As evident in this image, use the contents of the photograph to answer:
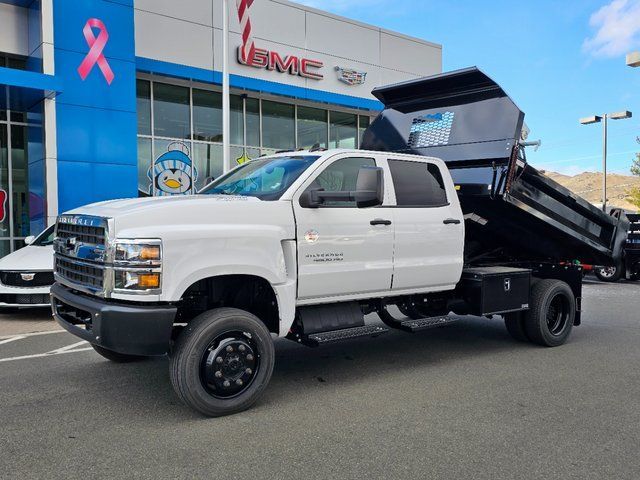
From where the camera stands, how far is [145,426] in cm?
425

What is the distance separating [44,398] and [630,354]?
627 centimetres

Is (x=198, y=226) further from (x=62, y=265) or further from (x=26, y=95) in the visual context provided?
(x=26, y=95)

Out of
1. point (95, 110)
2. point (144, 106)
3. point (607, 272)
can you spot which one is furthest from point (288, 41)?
point (607, 272)

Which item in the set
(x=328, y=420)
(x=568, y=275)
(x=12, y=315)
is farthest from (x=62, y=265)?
(x=568, y=275)

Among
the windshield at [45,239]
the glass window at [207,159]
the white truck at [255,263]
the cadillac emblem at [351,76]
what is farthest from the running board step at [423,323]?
the cadillac emblem at [351,76]

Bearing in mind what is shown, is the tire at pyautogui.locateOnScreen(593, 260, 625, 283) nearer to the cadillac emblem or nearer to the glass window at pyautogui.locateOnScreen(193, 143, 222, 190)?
the cadillac emblem

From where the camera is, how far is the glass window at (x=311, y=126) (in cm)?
2009

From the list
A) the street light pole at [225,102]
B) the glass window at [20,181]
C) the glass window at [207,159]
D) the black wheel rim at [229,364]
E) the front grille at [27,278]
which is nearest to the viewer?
the black wheel rim at [229,364]

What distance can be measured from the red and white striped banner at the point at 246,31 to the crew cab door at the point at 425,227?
1175cm

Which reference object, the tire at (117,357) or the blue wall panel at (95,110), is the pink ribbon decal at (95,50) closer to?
the blue wall panel at (95,110)

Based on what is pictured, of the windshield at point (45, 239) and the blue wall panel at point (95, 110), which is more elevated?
the blue wall panel at point (95, 110)

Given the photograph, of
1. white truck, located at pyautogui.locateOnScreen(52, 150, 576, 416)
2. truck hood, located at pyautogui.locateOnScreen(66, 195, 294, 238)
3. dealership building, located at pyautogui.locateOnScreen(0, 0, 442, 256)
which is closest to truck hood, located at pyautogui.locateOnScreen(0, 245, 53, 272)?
white truck, located at pyautogui.locateOnScreen(52, 150, 576, 416)

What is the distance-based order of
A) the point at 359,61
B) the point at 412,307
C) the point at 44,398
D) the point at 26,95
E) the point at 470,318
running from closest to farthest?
the point at 44,398 < the point at 412,307 < the point at 470,318 < the point at 26,95 < the point at 359,61

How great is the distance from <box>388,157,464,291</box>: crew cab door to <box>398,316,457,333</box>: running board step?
1.12 feet
